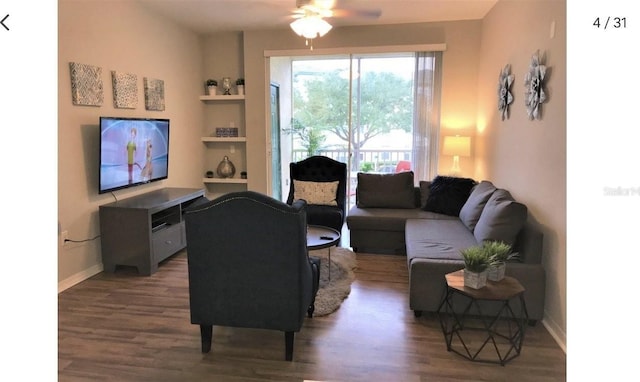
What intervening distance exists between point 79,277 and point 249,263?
2.23 m

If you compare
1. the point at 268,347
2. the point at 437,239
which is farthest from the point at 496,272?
the point at 268,347

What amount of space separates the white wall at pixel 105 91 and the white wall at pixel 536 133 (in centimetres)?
372

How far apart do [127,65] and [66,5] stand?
35.1 inches

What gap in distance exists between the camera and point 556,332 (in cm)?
260

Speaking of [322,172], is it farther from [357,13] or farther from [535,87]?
[535,87]

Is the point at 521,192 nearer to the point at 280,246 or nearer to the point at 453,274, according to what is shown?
the point at 453,274

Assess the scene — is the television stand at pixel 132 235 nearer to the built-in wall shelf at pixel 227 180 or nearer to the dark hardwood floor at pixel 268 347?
the dark hardwood floor at pixel 268 347

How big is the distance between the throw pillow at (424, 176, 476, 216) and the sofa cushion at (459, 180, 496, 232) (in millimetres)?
282

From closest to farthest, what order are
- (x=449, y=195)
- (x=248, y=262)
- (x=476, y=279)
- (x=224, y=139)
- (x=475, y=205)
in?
(x=248, y=262) < (x=476, y=279) < (x=475, y=205) < (x=449, y=195) < (x=224, y=139)

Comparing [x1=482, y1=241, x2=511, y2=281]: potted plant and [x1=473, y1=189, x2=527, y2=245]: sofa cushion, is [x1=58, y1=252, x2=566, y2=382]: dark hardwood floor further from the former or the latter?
[x1=473, y1=189, x2=527, y2=245]: sofa cushion

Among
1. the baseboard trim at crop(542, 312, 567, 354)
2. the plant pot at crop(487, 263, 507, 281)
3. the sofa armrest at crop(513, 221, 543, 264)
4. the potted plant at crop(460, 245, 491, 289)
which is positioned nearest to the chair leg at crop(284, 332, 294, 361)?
the potted plant at crop(460, 245, 491, 289)

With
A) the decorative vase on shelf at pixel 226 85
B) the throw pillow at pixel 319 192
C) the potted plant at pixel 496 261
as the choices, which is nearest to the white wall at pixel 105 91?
the decorative vase on shelf at pixel 226 85

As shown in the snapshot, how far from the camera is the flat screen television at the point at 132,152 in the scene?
145 inches

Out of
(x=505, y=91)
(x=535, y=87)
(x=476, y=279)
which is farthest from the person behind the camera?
(x=505, y=91)
